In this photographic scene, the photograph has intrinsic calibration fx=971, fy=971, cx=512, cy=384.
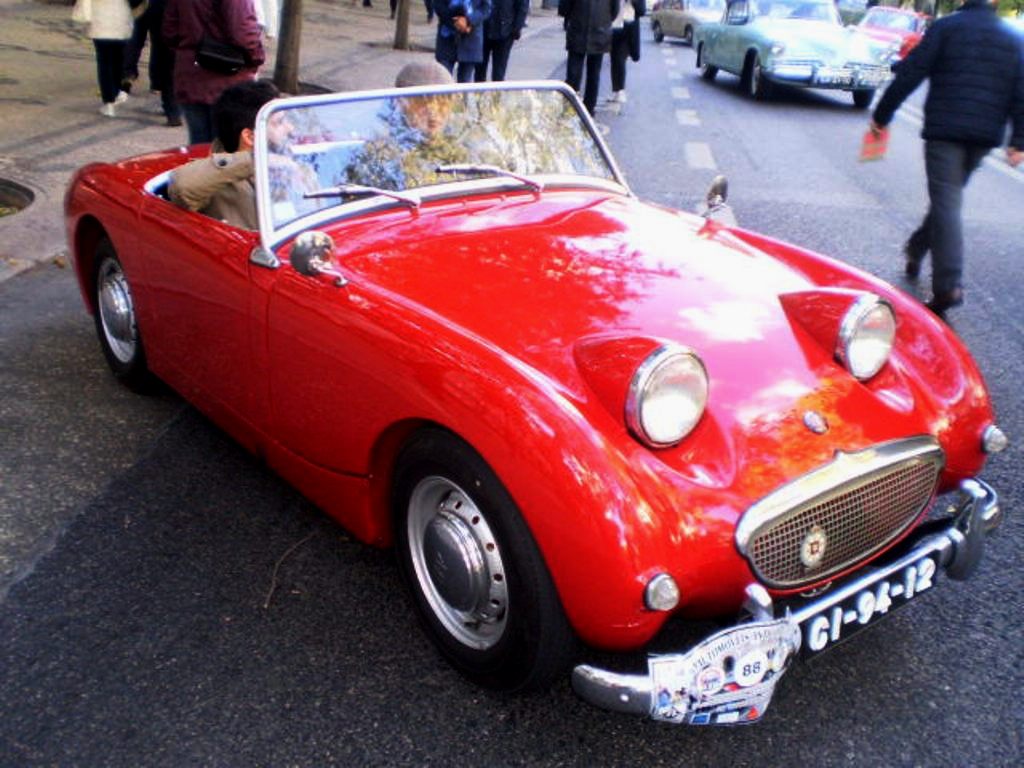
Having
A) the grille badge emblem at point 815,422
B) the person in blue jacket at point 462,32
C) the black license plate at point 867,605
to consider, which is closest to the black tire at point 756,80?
the person in blue jacket at point 462,32

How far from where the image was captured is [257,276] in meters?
2.94

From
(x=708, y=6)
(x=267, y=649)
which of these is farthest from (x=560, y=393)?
(x=708, y=6)

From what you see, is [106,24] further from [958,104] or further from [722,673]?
[722,673]

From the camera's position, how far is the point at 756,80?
45.5ft

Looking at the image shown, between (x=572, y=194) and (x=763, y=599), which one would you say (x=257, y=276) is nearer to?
(x=572, y=194)

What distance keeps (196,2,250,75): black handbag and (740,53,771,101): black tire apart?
31.0 ft

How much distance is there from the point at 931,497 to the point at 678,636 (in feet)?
2.50

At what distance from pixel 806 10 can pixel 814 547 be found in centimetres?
1439

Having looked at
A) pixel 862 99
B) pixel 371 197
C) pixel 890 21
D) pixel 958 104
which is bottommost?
pixel 862 99

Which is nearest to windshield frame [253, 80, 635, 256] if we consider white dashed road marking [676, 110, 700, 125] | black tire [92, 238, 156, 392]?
black tire [92, 238, 156, 392]

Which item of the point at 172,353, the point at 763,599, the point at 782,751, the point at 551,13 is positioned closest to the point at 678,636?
the point at 782,751

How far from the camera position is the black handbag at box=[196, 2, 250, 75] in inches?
235

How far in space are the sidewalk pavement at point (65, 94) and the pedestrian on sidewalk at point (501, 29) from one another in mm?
1879

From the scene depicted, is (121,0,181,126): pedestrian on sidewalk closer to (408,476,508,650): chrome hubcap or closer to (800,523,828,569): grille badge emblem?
(408,476,508,650): chrome hubcap
